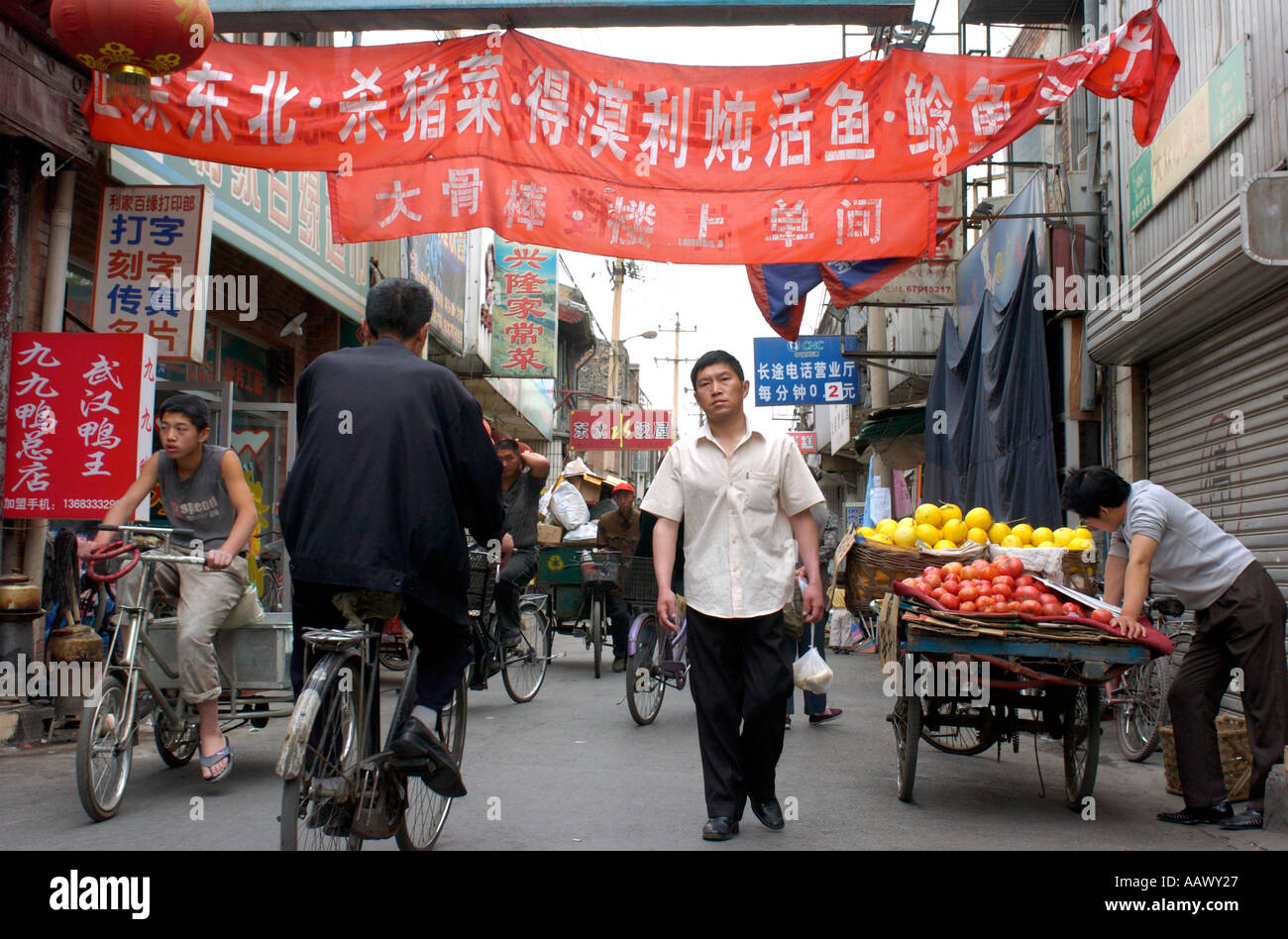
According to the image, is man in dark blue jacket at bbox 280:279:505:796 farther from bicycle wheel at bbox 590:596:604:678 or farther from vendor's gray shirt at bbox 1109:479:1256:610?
bicycle wheel at bbox 590:596:604:678

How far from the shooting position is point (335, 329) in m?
13.4

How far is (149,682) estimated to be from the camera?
5008mm

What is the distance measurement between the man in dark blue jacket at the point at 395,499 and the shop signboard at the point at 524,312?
1754cm

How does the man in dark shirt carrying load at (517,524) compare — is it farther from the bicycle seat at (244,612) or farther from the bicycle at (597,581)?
the bicycle seat at (244,612)

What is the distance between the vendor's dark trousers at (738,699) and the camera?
15.2ft

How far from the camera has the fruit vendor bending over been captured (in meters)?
5.04

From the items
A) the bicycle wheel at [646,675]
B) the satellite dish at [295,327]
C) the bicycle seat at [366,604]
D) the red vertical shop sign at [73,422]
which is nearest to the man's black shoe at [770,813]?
the bicycle seat at [366,604]

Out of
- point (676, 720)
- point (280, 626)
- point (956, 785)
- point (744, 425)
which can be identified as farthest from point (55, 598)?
point (956, 785)

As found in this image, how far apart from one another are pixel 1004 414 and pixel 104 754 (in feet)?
27.9

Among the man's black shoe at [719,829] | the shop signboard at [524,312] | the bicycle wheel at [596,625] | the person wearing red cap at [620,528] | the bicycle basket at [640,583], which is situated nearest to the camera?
the man's black shoe at [719,829]

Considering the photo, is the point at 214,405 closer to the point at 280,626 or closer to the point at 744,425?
the point at 280,626

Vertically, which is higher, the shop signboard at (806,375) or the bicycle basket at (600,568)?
the shop signboard at (806,375)

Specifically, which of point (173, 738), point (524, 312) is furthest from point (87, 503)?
point (524, 312)

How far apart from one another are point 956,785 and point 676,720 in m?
2.55
